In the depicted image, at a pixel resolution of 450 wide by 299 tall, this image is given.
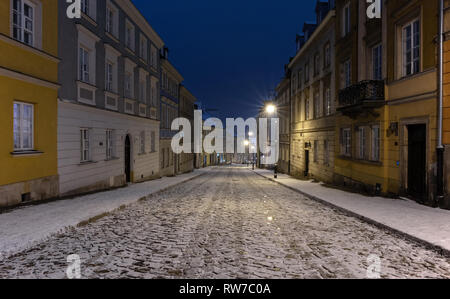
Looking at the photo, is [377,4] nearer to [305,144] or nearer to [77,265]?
[305,144]

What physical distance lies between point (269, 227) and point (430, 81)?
721 centimetres

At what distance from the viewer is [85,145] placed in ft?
47.2

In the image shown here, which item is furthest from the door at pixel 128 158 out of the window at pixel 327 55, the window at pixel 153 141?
the window at pixel 327 55

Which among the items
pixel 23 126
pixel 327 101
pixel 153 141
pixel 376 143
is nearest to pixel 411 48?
pixel 376 143

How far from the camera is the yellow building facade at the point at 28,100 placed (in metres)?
9.13

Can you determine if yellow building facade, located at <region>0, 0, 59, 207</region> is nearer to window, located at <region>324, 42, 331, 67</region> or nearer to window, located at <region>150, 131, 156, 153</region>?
window, located at <region>150, 131, 156, 153</region>

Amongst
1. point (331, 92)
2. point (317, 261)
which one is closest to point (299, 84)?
point (331, 92)

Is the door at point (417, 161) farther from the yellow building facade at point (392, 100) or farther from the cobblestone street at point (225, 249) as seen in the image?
the cobblestone street at point (225, 249)

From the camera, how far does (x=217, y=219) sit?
866 centimetres

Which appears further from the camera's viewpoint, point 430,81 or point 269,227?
point 430,81

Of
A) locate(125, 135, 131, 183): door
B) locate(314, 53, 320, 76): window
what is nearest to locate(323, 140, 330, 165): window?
locate(314, 53, 320, 76): window

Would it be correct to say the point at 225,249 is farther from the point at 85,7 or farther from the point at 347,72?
the point at 347,72

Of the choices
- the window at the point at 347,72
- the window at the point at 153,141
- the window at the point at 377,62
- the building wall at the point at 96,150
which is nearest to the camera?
the building wall at the point at 96,150

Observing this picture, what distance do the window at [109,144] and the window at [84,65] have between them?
346 cm
